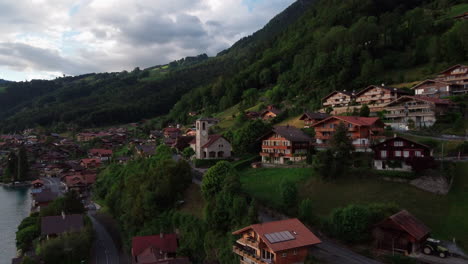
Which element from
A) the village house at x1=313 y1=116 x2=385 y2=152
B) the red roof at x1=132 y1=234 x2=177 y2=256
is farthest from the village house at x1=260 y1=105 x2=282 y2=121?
the red roof at x1=132 y1=234 x2=177 y2=256

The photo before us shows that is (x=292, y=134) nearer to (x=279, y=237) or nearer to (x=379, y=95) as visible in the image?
(x=379, y=95)

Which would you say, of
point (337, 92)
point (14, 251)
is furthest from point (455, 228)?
point (14, 251)

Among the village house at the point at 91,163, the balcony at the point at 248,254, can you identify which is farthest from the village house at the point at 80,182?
the balcony at the point at 248,254

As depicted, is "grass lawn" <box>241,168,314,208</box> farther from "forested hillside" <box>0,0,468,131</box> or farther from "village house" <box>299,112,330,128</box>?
"forested hillside" <box>0,0,468,131</box>

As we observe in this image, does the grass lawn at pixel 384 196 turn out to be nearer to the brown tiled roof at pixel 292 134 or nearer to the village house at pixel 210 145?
the brown tiled roof at pixel 292 134

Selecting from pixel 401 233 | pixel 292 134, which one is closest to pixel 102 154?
pixel 292 134

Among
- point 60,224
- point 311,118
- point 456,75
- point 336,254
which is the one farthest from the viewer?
point 456,75

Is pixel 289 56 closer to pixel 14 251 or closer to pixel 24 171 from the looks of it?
pixel 24 171
